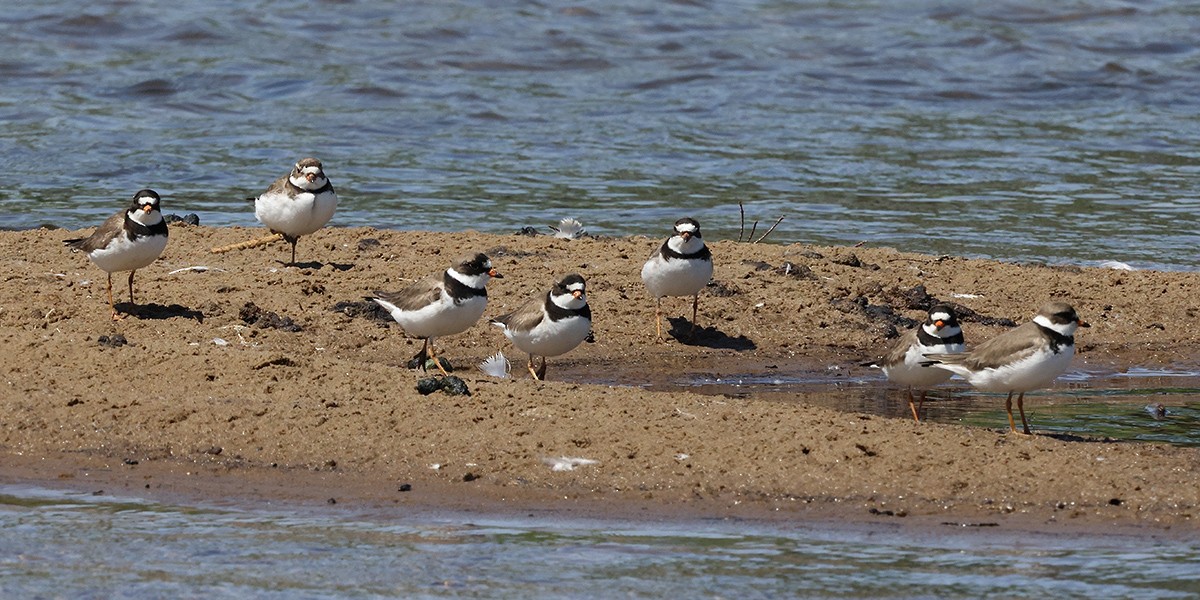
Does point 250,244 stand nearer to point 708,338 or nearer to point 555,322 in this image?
point 708,338

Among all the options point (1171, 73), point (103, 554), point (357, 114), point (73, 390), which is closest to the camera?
point (103, 554)

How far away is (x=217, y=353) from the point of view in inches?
404

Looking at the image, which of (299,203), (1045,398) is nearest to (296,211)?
(299,203)

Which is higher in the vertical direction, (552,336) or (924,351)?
(924,351)

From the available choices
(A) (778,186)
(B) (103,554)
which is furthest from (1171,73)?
(B) (103,554)

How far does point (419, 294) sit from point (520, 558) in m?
4.17

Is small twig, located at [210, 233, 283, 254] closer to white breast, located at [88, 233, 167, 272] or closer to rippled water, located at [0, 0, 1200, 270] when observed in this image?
white breast, located at [88, 233, 167, 272]

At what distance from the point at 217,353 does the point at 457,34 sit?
Result: 19.3m

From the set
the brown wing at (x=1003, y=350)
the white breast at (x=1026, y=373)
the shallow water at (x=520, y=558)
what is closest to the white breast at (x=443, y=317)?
the shallow water at (x=520, y=558)

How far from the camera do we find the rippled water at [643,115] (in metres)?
18.7

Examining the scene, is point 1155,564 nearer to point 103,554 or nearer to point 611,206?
point 103,554

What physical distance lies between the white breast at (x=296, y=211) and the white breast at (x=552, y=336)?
11.3 ft

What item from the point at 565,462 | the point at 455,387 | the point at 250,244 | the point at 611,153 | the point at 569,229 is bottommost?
the point at 611,153

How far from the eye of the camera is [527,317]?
11203 mm
